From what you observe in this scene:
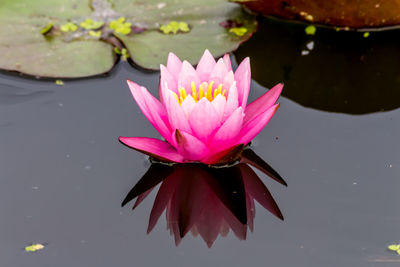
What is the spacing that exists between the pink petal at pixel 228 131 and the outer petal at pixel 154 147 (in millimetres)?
176

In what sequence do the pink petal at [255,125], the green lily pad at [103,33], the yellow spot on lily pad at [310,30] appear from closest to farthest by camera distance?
the pink petal at [255,125]
the green lily pad at [103,33]
the yellow spot on lily pad at [310,30]

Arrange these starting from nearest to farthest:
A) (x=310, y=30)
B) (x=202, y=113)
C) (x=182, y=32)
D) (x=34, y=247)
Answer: (x=34, y=247) < (x=202, y=113) < (x=182, y=32) < (x=310, y=30)

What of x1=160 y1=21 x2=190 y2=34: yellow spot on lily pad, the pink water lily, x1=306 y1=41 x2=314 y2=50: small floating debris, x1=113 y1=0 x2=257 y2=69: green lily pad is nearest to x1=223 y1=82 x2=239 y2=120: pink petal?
the pink water lily

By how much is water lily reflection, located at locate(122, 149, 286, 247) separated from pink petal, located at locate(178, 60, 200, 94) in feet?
1.12

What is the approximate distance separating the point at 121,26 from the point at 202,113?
1102 millimetres

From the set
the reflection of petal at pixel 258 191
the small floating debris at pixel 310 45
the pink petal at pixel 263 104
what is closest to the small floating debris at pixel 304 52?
the small floating debris at pixel 310 45

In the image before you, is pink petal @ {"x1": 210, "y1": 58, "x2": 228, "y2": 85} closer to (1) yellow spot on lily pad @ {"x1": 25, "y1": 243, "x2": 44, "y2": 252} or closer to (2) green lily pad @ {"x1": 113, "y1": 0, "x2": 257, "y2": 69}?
(2) green lily pad @ {"x1": 113, "y1": 0, "x2": 257, "y2": 69}

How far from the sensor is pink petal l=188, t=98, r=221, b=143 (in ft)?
7.16

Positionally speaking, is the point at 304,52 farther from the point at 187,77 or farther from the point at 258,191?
the point at 258,191

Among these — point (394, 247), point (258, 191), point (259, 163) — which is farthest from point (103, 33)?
point (394, 247)

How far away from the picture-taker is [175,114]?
→ 222 centimetres

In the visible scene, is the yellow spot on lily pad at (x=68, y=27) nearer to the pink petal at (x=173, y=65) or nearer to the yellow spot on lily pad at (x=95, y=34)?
the yellow spot on lily pad at (x=95, y=34)

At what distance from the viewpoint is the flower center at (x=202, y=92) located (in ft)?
7.73

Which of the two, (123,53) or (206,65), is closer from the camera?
(206,65)
